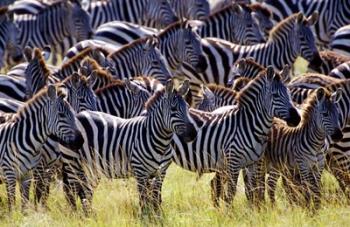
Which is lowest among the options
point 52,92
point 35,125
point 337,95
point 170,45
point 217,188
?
point 217,188

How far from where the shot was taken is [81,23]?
21.5 metres

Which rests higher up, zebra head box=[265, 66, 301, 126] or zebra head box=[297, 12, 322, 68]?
zebra head box=[297, 12, 322, 68]

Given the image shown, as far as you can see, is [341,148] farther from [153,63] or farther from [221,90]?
[153,63]

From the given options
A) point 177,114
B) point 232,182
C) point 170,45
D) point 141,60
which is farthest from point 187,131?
point 170,45

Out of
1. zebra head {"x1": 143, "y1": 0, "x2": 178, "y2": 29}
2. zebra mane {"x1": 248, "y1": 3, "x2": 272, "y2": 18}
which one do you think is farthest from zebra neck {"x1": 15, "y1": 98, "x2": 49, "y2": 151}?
zebra head {"x1": 143, "y1": 0, "x2": 178, "y2": 29}

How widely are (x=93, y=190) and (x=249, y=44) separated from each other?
26.3 feet

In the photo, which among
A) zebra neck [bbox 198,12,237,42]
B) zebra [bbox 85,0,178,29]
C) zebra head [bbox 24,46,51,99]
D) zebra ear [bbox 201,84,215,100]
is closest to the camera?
zebra ear [bbox 201,84,215,100]

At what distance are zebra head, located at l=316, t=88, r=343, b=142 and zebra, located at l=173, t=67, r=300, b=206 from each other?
0.33 m

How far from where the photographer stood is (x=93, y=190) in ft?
41.4

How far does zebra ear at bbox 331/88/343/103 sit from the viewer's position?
41.6 feet

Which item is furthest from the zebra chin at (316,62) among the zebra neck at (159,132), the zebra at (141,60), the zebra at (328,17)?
Answer: the zebra neck at (159,132)

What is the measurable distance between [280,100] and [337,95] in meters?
0.99

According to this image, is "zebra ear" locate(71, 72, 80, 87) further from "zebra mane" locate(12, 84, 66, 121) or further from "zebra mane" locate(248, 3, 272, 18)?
"zebra mane" locate(248, 3, 272, 18)

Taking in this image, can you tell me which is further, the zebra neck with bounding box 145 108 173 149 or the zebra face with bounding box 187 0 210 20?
the zebra face with bounding box 187 0 210 20
